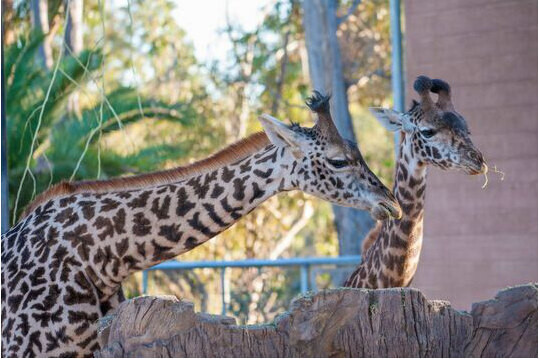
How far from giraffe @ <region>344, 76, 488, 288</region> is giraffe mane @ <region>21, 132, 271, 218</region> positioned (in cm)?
108

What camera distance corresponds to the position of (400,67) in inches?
330

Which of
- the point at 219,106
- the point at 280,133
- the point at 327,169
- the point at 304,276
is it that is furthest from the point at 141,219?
the point at 219,106

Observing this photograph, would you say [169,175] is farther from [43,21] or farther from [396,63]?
[43,21]

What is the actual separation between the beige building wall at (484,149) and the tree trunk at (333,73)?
479 centimetres

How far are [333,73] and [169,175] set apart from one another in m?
8.56

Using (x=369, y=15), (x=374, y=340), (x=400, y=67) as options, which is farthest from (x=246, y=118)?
(x=374, y=340)

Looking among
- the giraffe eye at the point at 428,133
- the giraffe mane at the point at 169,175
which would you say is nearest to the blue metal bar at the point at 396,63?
the giraffe eye at the point at 428,133

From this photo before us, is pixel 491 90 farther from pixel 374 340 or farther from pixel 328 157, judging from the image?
pixel 374 340

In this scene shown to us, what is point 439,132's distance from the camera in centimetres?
562

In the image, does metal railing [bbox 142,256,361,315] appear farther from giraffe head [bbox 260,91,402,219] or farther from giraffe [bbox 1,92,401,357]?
giraffe head [bbox 260,91,402,219]

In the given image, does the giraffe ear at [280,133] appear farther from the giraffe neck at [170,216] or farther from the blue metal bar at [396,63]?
the blue metal bar at [396,63]

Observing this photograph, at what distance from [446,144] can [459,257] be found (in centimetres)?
278

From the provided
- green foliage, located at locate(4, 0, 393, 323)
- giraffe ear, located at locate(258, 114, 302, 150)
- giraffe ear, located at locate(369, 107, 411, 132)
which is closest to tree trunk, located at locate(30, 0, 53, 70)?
green foliage, located at locate(4, 0, 393, 323)

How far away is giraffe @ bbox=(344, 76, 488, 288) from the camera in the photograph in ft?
18.3
